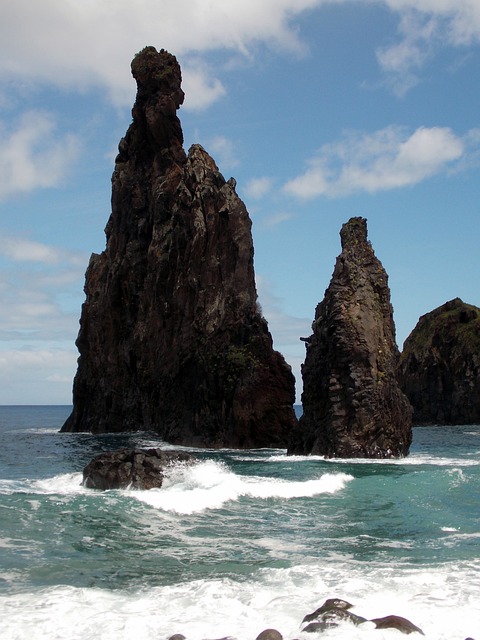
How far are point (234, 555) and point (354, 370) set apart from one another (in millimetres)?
23903

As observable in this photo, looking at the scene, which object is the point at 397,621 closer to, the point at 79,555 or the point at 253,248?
the point at 79,555

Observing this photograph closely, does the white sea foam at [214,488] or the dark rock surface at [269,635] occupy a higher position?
the white sea foam at [214,488]

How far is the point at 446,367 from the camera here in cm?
10506

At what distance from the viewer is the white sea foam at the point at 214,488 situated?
74.1 feet

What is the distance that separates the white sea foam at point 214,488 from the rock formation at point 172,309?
2345 centimetres

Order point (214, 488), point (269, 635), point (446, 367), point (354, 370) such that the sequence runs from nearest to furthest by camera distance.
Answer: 1. point (269, 635)
2. point (214, 488)
3. point (354, 370)
4. point (446, 367)

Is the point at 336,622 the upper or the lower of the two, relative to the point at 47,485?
lower

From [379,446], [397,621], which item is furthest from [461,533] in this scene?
[379,446]

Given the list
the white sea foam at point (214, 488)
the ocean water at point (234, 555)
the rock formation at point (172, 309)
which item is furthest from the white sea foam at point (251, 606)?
the rock formation at point (172, 309)

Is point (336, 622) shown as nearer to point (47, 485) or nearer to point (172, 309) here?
point (47, 485)

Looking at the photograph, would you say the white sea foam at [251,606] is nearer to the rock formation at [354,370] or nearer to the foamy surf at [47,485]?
the foamy surf at [47,485]

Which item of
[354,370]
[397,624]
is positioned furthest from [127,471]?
[354,370]

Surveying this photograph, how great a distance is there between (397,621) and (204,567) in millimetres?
5154

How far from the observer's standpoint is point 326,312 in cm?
4088
